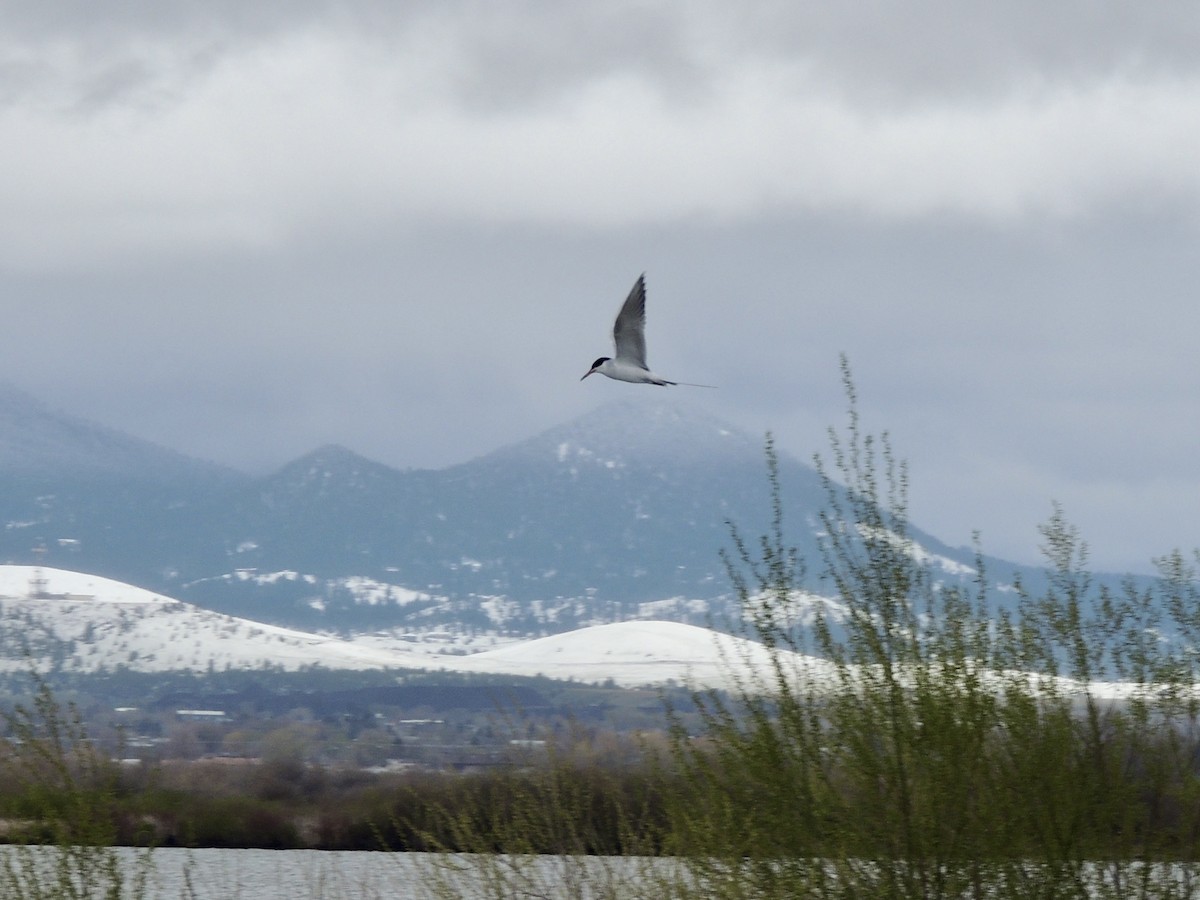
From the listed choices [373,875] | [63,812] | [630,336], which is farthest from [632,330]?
[373,875]

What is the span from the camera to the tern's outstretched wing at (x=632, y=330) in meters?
30.6

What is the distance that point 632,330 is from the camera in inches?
1212

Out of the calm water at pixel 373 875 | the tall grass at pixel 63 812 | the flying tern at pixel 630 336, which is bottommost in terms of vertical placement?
the calm water at pixel 373 875

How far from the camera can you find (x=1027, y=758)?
1420cm

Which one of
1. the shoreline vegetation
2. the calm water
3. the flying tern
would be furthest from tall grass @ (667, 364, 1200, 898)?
the flying tern

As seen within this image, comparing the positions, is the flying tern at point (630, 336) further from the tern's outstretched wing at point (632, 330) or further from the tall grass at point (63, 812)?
the tall grass at point (63, 812)

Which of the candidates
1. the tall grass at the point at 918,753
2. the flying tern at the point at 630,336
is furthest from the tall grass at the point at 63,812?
the flying tern at the point at 630,336

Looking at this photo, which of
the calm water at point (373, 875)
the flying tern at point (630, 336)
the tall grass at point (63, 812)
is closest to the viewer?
the tall grass at point (63, 812)

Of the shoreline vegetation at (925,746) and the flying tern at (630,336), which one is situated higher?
the flying tern at (630,336)

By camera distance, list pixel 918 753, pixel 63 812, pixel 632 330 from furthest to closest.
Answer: pixel 632 330
pixel 63 812
pixel 918 753

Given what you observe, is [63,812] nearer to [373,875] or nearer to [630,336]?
[630,336]

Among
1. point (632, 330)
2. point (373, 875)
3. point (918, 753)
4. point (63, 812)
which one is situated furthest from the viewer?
point (373, 875)

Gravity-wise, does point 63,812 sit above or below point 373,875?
above

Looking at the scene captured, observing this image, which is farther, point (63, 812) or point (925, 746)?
point (63, 812)
